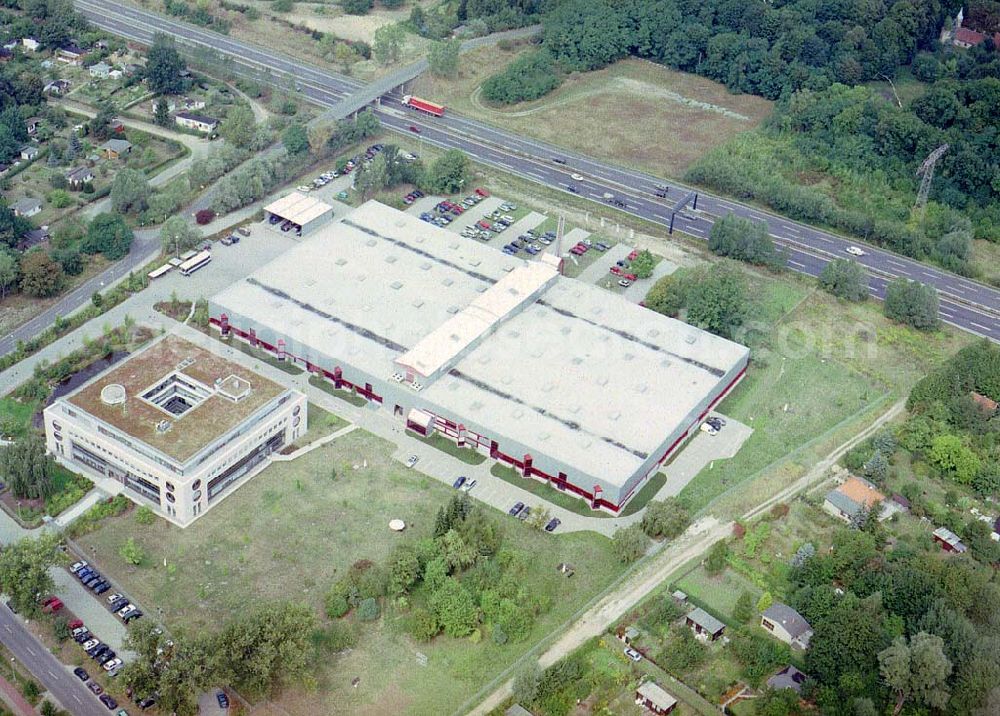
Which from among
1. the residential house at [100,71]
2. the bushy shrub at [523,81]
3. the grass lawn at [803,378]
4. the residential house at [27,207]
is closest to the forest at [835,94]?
the bushy shrub at [523,81]

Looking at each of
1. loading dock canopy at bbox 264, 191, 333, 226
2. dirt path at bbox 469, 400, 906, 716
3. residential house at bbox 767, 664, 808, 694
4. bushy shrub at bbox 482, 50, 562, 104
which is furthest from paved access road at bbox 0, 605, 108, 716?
bushy shrub at bbox 482, 50, 562, 104

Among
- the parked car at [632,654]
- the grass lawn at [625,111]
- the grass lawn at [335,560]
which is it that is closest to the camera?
the grass lawn at [335,560]

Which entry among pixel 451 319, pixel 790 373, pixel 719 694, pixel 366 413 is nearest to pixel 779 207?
pixel 790 373

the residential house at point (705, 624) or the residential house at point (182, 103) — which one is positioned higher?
the residential house at point (182, 103)

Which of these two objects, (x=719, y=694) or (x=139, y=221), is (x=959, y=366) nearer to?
(x=719, y=694)

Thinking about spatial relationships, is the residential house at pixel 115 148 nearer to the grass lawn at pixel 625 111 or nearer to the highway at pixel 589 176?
the highway at pixel 589 176

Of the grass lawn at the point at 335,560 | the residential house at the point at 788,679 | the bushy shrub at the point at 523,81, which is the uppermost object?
the bushy shrub at the point at 523,81
